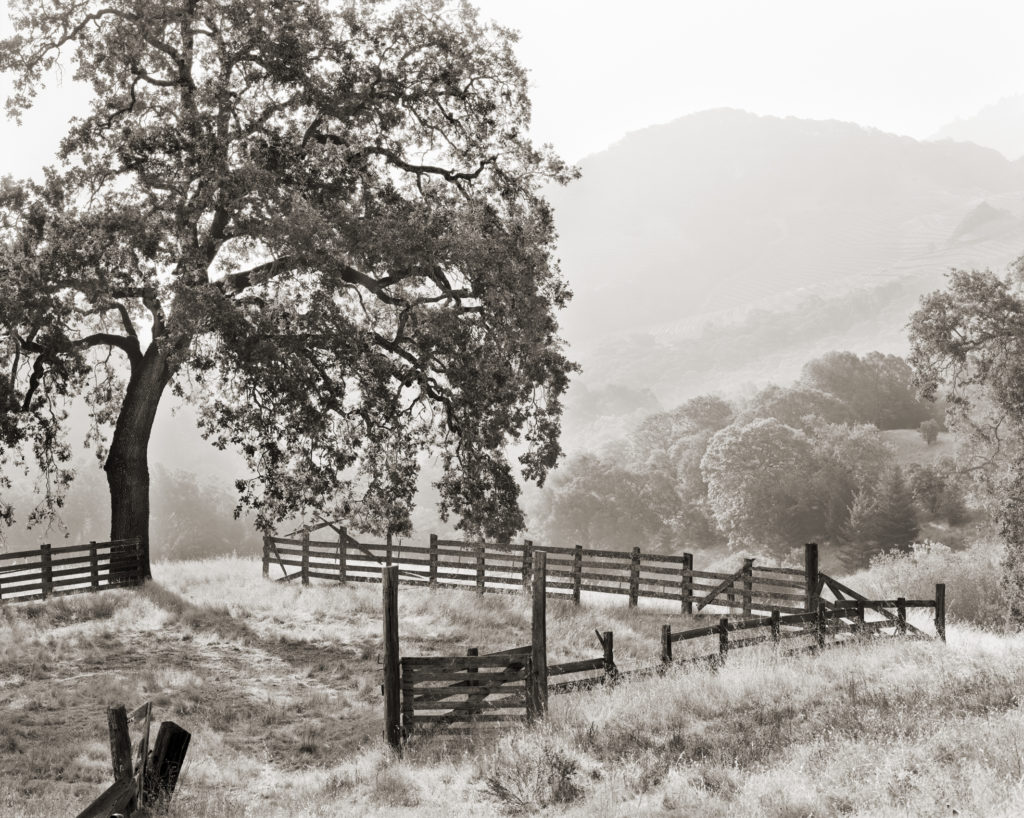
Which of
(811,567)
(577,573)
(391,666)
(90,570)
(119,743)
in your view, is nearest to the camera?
(119,743)

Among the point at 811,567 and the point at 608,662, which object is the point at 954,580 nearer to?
the point at 811,567

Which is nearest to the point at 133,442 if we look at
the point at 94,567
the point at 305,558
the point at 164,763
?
the point at 94,567

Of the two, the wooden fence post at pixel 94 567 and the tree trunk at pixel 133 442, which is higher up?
the tree trunk at pixel 133 442

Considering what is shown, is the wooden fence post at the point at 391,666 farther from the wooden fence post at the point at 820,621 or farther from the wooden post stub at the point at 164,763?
the wooden fence post at the point at 820,621

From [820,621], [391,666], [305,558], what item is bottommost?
[305,558]

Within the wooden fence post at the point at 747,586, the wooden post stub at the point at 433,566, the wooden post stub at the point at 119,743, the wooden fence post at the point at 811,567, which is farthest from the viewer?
the wooden post stub at the point at 433,566

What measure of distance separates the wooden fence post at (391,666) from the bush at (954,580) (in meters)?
25.7

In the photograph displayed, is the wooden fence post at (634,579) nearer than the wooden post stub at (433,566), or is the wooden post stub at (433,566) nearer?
the wooden fence post at (634,579)

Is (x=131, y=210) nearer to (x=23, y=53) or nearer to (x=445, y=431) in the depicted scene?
(x=23, y=53)

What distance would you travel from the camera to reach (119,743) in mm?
7234

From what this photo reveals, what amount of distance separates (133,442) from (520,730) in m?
14.6

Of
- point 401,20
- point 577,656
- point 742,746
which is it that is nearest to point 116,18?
point 401,20

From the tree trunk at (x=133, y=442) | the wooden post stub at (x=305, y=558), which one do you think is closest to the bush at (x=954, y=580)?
the wooden post stub at (x=305, y=558)

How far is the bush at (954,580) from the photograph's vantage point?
106 ft
